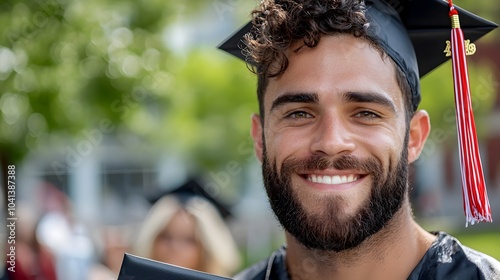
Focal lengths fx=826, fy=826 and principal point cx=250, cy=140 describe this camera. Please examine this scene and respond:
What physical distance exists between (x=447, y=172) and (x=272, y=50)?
827 inches

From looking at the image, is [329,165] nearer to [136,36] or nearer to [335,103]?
[335,103]

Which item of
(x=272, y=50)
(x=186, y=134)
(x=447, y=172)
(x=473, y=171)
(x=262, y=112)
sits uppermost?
(x=272, y=50)

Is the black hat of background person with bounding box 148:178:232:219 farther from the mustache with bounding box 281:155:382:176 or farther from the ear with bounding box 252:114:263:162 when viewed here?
the mustache with bounding box 281:155:382:176

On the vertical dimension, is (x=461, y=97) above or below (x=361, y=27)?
below

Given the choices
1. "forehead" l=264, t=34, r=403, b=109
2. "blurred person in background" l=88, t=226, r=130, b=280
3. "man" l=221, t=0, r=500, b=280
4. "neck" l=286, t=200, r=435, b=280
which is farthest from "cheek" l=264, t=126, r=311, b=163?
"blurred person in background" l=88, t=226, r=130, b=280

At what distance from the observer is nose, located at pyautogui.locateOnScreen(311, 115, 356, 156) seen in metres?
2.06

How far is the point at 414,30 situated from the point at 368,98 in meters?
0.40

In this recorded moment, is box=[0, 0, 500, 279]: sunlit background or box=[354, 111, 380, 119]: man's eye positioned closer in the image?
box=[354, 111, 380, 119]: man's eye

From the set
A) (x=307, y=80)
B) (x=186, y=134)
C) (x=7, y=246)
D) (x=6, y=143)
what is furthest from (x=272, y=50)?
(x=186, y=134)

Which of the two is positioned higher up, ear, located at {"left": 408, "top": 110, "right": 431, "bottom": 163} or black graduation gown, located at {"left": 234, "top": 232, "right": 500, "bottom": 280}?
ear, located at {"left": 408, "top": 110, "right": 431, "bottom": 163}

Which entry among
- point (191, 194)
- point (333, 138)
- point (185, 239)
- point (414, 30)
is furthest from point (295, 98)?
point (191, 194)

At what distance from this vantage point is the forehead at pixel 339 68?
210cm

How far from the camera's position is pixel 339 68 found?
2.11 metres

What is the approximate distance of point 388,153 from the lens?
83.0 inches
